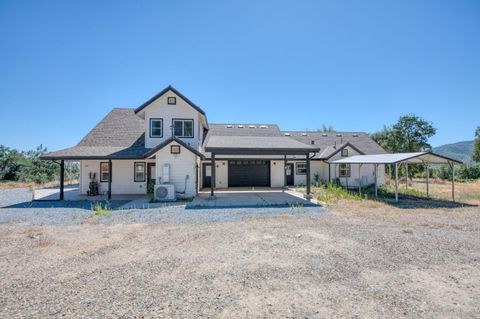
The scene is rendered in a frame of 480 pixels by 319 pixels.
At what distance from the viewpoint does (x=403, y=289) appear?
3764 mm

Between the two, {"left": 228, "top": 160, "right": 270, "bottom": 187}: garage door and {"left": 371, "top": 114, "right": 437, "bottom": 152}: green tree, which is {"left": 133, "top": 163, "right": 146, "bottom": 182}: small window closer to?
{"left": 228, "top": 160, "right": 270, "bottom": 187}: garage door

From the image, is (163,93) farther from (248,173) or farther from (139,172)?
(248,173)

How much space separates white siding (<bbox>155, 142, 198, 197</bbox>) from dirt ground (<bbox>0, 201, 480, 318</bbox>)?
5940 mm

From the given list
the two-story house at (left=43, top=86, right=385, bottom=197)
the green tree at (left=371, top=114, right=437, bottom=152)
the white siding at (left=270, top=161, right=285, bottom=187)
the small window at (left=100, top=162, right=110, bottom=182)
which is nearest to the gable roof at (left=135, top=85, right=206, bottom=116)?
the two-story house at (left=43, top=86, right=385, bottom=197)

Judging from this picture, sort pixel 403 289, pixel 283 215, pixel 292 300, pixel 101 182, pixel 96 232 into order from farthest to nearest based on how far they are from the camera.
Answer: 1. pixel 101 182
2. pixel 283 215
3. pixel 96 232
4. pixel 403 289
5. pixel 292 300

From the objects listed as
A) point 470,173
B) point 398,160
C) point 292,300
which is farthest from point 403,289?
point 470,173

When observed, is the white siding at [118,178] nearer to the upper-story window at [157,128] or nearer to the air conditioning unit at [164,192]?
the upper-story window at [157,128]

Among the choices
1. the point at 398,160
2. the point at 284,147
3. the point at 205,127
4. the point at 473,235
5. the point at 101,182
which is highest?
the point at 205,127

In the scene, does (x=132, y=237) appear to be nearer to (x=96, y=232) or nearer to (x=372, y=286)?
(x=96, y=232)

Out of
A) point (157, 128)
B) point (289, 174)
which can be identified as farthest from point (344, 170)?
point (157, 128)

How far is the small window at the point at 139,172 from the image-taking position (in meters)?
15.4

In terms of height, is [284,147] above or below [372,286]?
above

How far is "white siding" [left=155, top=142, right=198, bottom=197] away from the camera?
44.5 ft

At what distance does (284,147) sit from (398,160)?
5813 millimetres
